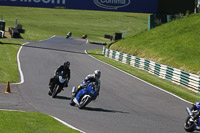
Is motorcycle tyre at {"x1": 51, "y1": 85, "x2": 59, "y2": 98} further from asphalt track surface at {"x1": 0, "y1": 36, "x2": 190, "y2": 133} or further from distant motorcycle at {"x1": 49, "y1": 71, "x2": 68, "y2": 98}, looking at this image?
asphalt track surface at {"x1": 0, "y1": 36, "x2": 190, "y2": 133}

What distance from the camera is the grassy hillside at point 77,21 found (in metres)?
119

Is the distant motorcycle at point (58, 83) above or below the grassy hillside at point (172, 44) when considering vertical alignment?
above

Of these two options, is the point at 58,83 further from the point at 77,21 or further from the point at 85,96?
the point at 77,21


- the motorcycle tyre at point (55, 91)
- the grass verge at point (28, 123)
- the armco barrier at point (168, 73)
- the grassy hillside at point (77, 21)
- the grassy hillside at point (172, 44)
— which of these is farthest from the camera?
the grassy hillside at point (77, 21)

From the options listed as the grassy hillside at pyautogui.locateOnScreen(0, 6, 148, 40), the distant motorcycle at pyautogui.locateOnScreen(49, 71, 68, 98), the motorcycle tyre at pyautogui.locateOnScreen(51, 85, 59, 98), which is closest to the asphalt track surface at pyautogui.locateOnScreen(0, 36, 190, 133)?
the motorcycle tyre at pyautogui.locateOnScreen(51, 85, 59, 98)

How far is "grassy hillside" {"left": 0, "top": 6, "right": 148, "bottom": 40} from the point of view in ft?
391

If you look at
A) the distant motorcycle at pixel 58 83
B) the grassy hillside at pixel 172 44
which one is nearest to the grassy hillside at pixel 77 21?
the grassy hillside at pixel 172 44

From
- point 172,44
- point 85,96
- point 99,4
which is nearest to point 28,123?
point 85,96

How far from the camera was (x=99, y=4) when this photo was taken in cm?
5150

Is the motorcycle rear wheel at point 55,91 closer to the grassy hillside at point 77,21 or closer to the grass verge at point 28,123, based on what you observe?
the grass verge at point 28,123

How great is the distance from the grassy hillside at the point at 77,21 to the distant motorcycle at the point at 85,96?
91.3 metres

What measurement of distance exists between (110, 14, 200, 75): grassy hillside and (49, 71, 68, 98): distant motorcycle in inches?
680

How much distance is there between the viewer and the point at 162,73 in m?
34.2

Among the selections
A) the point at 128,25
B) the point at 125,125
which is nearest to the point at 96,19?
the point at 128,25
